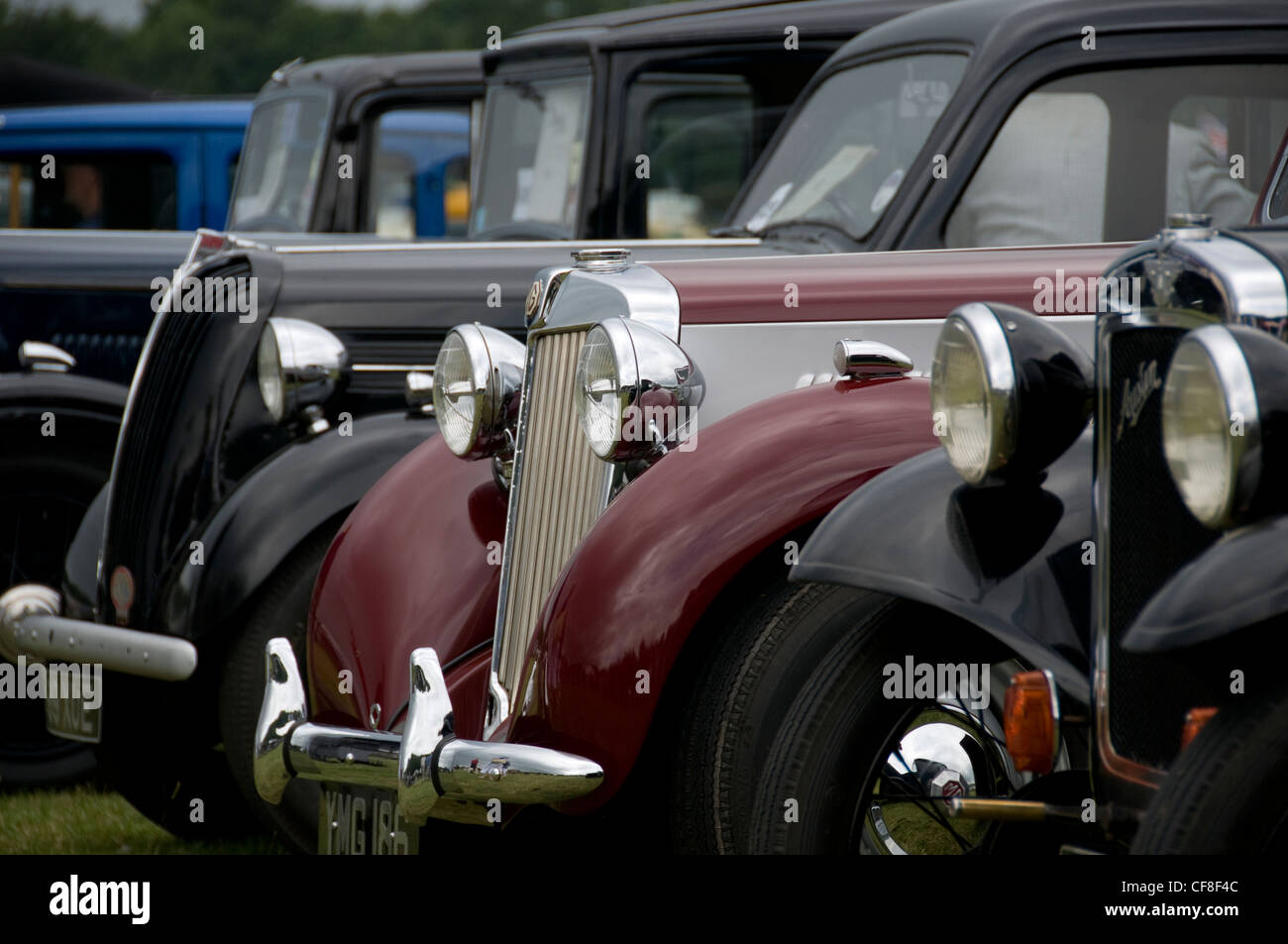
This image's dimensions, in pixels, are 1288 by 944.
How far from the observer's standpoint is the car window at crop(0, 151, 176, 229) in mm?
9477

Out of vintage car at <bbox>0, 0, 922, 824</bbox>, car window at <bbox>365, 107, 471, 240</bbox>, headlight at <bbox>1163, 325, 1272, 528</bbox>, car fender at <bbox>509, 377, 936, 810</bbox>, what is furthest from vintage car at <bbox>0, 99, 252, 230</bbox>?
headlight at <bbox>1163, 325, 1272, 528</bbox>

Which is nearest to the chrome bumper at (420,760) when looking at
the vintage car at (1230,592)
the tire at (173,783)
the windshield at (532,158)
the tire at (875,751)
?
the tire at (875,751)

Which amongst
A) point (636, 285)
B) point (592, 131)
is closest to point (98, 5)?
point (592, 131)

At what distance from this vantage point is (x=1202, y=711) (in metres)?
1.79

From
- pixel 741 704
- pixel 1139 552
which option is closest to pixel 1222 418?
pixel 1139 552

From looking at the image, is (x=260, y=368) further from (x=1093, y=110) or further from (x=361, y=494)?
(x=1093, y=110)

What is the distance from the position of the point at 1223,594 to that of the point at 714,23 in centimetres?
453

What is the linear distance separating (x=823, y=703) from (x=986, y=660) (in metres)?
0.24

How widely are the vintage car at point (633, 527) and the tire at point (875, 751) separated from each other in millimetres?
38

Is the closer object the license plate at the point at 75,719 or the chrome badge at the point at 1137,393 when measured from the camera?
the chrome badge at the point at 1137,393

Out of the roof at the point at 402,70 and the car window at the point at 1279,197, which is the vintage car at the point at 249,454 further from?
the roof at the point at 402,70

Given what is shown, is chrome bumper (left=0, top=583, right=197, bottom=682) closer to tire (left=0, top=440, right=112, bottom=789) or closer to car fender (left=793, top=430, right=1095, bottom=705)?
tire (left=0, top=440, right=112, bottom=789)

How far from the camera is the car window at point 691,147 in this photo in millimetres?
5898

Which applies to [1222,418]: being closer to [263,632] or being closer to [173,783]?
[263,632]
